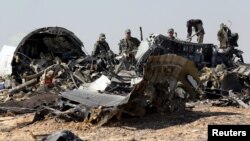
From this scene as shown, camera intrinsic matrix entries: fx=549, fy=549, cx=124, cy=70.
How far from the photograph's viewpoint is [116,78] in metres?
14.8

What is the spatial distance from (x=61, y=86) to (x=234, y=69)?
19.9ft

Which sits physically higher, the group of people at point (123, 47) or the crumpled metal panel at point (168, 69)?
the group of people at point (123, 47)

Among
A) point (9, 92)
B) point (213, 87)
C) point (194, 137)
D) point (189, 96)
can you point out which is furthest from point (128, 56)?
point (194, 137)

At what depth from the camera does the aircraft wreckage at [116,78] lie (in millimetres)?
11633

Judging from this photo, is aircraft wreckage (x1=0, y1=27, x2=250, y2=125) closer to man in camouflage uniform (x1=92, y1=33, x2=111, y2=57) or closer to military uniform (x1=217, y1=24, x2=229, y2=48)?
man in camouflage uniform (x1=92, y1=33, x2=111, y2=57)

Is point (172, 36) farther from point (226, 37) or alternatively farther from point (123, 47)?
point (226, 37)

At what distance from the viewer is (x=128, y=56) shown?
1914cm

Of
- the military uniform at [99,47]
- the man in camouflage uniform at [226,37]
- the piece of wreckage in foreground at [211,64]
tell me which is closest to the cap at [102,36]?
the military uniform at [99,47]

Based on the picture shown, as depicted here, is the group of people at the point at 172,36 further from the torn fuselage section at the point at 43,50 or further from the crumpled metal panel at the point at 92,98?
the crumpled metal panel at the point at 92,98

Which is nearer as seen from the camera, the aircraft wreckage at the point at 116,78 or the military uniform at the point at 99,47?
the aircraft wreckage at the point at 116,78

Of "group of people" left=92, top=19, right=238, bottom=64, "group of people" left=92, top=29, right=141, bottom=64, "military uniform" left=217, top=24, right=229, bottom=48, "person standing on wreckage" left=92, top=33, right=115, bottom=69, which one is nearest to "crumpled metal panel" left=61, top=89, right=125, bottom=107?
"group of people" left=92, top=29, right=141, bottom=64

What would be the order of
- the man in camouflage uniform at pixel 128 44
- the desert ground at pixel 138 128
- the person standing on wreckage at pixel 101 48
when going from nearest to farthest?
the desert ground at pixel 138 128 < the man in camouflage uniform at pixel 128 44 < the person standing on wreckage at pixel 101 48

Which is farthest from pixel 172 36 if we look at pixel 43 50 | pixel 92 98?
pixel 92 98

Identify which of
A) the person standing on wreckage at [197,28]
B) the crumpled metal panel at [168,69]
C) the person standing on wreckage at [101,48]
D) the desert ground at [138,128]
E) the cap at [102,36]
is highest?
the person standing on wreckage at [197,28]
